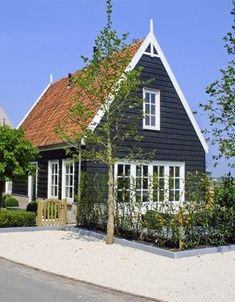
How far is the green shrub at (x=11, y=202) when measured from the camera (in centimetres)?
2486

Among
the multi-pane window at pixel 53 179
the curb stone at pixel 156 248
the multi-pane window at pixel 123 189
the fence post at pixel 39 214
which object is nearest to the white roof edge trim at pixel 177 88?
the multi-pane window at pixel 53 179

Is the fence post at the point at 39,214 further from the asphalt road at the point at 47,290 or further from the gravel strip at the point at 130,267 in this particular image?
the asphalt road at the point at 47,290

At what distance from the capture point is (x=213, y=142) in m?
12.2

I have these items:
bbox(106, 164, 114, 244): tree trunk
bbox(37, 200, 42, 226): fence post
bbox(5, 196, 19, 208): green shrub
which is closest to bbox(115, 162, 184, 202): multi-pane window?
bbox(106, 164, 114, 244): tree trunk

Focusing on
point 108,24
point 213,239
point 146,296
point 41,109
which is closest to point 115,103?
point 108,24

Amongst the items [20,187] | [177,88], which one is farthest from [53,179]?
[177,88]

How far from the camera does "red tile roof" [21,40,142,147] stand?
21766 millimetres

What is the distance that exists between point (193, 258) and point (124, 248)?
2.12 meters

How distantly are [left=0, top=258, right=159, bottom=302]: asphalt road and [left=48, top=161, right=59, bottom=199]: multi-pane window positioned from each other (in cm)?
1187

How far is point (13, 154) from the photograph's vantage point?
1797 centimetres

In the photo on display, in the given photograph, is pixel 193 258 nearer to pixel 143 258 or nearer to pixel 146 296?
pixel 143 258

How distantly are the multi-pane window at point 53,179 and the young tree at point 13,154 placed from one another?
3212mm

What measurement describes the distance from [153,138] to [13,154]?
6.22 metres

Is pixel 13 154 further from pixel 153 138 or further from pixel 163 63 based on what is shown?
pixel 163 63
